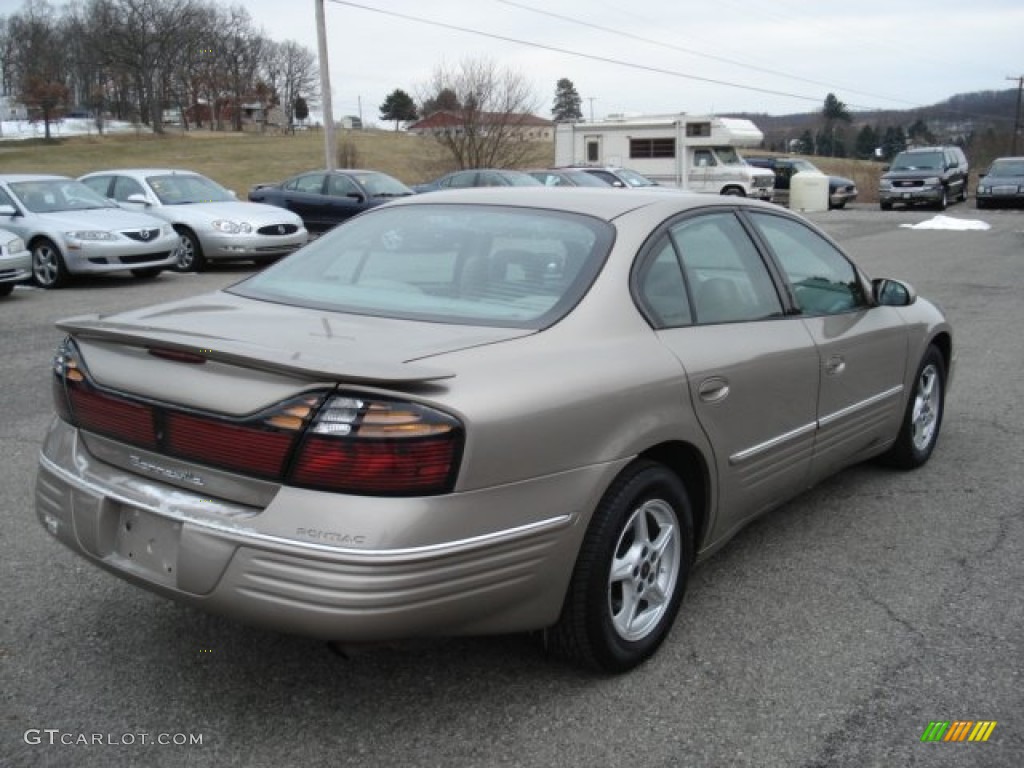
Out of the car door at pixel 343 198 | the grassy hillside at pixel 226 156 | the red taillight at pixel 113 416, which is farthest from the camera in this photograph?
the grassy hillside at pixel 226 156

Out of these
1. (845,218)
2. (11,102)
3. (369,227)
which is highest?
(11,102)

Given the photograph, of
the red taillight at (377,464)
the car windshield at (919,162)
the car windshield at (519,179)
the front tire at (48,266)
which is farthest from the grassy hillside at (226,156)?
the red taillight at (377,464)

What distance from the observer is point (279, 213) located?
15109 millimetres

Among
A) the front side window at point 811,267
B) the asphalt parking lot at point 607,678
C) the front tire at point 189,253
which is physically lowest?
the asphalt parking lot at point 607,678

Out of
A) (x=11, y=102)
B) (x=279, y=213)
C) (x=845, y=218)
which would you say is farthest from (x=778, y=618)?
(x=11, y=102)

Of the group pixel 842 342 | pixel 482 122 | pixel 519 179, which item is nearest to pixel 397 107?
pixel 482 122

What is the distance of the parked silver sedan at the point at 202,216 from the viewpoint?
14.3 metres

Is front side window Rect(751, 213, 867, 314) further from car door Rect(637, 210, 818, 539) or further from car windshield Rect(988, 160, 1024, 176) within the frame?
car windshield Rect(988, 160, 1024, 176)

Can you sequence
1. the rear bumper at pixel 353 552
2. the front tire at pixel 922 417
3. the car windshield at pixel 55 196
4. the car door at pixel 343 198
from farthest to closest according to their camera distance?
the car door at pixel 343 198 < the car windshield at pixel 55 196 < the front tire at pixel 922 417 < the rear bumper at pixel 353 552

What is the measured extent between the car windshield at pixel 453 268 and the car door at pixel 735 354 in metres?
0.30

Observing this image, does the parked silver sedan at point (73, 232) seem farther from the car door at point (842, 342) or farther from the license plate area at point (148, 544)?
the license plate area at point (148, 544)

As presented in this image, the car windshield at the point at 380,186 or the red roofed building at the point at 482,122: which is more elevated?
the red roofed building at the point at 482,122

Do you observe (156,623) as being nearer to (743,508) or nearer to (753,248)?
(743,508)

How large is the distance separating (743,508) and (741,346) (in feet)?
2.00
